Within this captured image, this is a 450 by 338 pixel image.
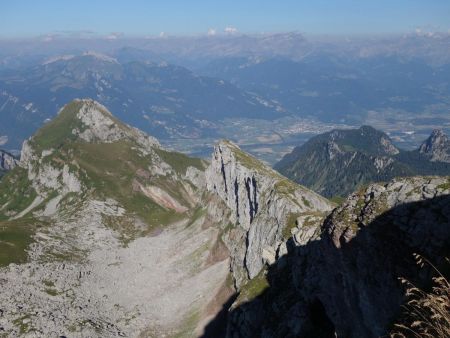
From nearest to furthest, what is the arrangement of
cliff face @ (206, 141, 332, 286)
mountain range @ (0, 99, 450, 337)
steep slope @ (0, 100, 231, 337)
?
mountain range @ (0, 99, 450, 337) → cliff face @ (206, 141, 332, 286) → steep slope @ (0, 100, 231, 337)

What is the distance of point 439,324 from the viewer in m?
18.4

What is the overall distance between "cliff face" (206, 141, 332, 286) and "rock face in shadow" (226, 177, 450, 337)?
18.8 m

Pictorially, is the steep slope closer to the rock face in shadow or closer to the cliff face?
the cliff face

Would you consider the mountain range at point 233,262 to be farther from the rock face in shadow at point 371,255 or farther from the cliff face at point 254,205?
the cliff face at point 254,205

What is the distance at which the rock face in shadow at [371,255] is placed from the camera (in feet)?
153

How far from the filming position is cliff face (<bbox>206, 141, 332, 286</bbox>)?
378 feet

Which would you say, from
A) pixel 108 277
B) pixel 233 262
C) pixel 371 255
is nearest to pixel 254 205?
pixel 233 262

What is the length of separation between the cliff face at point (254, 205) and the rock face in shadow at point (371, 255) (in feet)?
61.7

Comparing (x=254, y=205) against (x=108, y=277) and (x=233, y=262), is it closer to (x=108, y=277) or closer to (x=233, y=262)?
(x=233, y=262)

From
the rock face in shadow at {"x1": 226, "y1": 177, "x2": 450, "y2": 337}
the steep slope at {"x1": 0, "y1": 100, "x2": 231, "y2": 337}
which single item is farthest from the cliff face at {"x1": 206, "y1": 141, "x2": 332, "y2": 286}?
the rock face in shadow at {"x1": 226, "y1": 177, "x2": 450, "y2": 337}

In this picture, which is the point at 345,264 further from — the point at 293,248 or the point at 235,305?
the point at 235,305

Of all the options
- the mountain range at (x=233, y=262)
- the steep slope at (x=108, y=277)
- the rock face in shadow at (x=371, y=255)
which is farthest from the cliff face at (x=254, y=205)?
the rock face in shadow at (x=371, y=255)

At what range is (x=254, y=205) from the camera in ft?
476

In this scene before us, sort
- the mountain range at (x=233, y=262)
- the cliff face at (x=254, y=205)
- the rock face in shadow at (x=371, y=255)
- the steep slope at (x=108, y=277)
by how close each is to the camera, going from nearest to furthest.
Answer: the rock face in shadow at (x=371, y=255) < the mountain range at (x=233, y=262) < the cliff face at (x=254, y=205) < the steep slope at (x=108, y=277)
